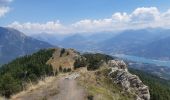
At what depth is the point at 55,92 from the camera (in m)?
42.2

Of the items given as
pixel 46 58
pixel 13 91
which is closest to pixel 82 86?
pixel 13 91

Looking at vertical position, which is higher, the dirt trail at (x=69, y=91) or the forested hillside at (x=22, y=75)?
the dirt trail at (x=69, y=91)

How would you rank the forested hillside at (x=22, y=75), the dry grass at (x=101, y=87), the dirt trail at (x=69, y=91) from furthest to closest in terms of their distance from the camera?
the forested hillside at (x=22, y=75) → the dry grass at (x=101, y=87) → the dirt trail at (x=69, y=91)

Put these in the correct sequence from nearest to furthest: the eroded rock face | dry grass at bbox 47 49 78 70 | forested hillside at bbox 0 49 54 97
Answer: forested hillside at bbox 0 49 54 97
the eroded rock face
dry grass at bbox 47 49 78 70

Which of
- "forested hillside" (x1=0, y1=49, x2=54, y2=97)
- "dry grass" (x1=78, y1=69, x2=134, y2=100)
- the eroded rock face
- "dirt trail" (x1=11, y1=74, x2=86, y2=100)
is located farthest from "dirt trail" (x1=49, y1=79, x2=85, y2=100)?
the eroded rock face

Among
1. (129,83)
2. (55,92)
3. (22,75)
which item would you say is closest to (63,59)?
(22,75)

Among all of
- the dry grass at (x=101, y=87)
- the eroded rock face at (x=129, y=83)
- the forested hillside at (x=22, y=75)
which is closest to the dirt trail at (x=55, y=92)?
the dry grass at (x=101, y=87)

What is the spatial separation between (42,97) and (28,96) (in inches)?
102

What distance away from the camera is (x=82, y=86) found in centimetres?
4634

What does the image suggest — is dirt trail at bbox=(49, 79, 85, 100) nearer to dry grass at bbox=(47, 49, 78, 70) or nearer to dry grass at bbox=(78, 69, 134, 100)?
dry grass at bbox=(78, 69, 134, 100)

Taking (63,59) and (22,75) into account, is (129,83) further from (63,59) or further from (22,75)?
(63,59)

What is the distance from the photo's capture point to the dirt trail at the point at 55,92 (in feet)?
132

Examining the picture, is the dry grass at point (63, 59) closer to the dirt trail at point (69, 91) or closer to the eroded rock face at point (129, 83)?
the eroded rock face at point (129, 83)

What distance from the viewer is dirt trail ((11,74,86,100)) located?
4009cm
